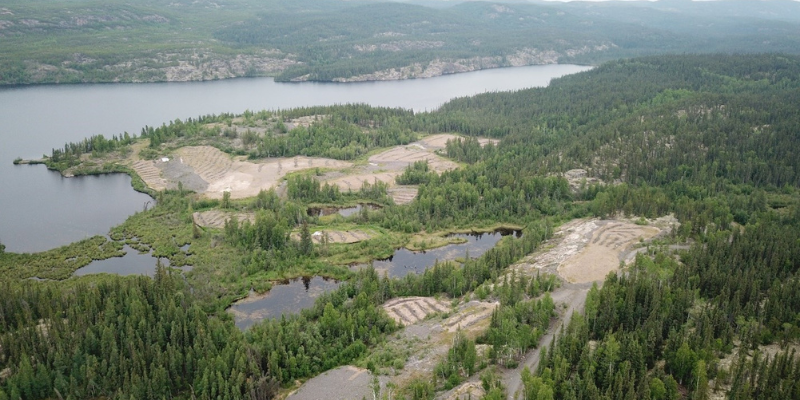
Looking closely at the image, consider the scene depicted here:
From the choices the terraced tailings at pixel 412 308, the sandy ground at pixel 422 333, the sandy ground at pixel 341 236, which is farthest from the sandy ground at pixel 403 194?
the sandy ground at pixel 422 333

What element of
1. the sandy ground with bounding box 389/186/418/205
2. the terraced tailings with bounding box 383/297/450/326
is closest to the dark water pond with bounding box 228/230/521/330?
the terraced tailings with bounding box 383/297/450/326

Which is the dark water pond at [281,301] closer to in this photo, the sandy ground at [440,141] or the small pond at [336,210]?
the small pond at [336,210]

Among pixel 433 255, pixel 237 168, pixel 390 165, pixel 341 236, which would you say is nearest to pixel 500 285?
pixel 433 255

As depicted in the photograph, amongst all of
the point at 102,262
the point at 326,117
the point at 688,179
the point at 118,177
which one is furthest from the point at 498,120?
the point at 102,262

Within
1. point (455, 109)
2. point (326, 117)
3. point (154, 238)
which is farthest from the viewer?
point (455, 109)

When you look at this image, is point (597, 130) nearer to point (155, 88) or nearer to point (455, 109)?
point (455, 109)

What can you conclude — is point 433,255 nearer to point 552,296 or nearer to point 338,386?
point 552,296
